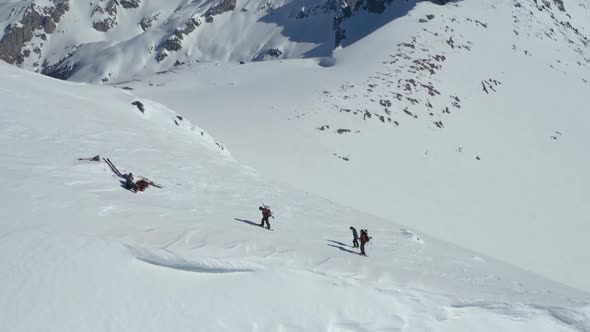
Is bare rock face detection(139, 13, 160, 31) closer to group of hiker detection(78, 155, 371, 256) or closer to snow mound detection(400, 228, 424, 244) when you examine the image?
group of hiker detection(78, 155, 371, 256)

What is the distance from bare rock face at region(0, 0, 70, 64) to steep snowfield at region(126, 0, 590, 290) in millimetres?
124506

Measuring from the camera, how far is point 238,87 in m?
53.5

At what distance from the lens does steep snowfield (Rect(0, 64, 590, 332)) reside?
8578 millimetres

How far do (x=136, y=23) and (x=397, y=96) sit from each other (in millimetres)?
154263

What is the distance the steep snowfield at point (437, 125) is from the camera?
105 ft

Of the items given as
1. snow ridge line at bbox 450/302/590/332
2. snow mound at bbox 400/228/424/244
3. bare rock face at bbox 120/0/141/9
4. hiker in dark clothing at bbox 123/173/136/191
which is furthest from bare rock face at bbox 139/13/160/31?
snow ridge line at bbox 450/302/590/332

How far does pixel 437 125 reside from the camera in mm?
45594

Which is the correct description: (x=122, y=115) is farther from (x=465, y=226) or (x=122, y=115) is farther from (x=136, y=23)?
(x=136, y=23)

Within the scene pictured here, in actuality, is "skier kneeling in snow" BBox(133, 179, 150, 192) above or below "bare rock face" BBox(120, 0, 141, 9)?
below

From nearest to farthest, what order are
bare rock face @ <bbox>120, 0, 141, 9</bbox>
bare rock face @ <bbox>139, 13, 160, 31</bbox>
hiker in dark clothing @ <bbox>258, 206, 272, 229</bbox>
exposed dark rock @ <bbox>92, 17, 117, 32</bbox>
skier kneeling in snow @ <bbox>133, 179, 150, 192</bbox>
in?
hiker in dark clothing @ <bbox>258, 206, 272, 229</bbox> → skier kneeling in snow @ <bbox>133, 179, 150, 192</bbox> → exposed dark rock @ <bbox>92, 17, 117, 32</bbox> → bare rock face @ <bbox>139, 13, 160, 31</bbox> → bare rock face @ <bbox>120, 0, 141, 9</bbox>

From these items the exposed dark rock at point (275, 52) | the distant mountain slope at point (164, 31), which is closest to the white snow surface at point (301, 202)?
the distant mountain slope at point (164, 31)

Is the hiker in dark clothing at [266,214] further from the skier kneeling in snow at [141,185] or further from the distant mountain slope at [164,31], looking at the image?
the distant mountain slope at [164,31]

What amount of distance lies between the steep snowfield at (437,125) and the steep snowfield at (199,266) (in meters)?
14.3

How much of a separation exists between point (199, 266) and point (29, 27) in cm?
18807
